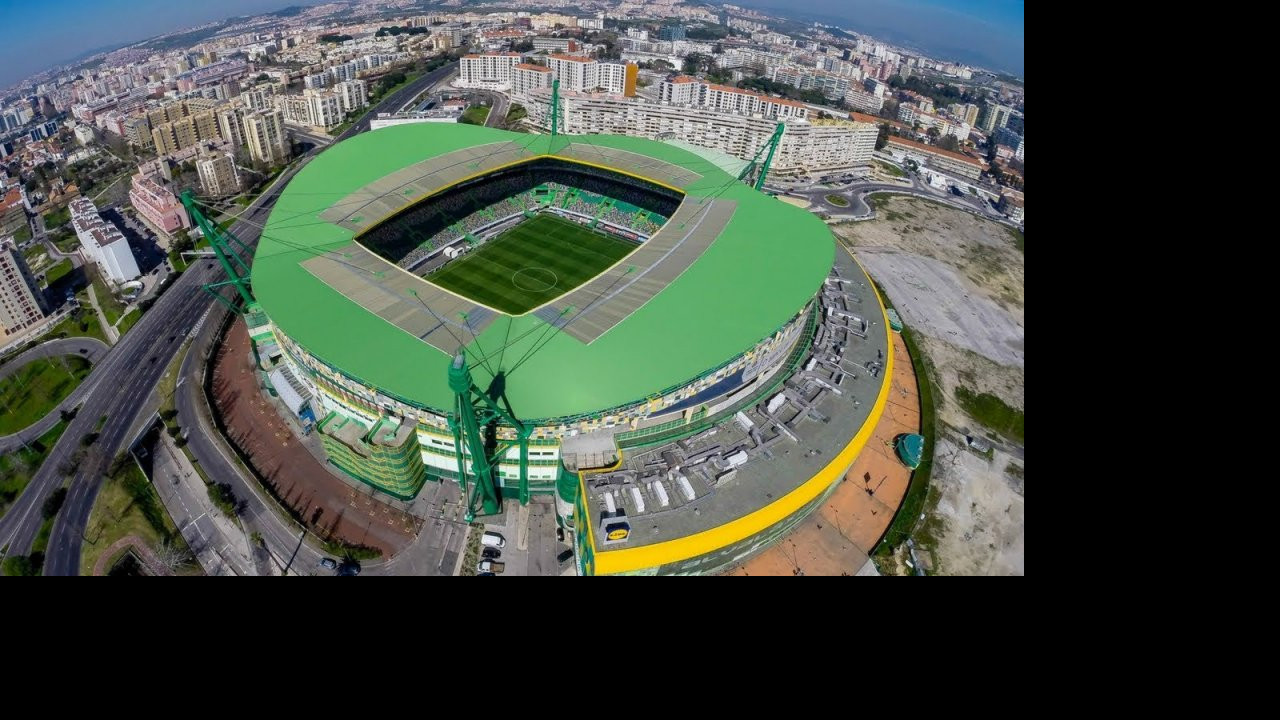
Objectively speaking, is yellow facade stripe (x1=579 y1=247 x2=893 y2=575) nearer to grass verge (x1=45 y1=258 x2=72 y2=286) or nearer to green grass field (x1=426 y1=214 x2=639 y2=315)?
green grass field (x1=426 y1=214 x2=639 y2=315)

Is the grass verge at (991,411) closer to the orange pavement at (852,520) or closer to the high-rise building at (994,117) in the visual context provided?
the orange pavement at (852,520)

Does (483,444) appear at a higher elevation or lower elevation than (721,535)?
higher

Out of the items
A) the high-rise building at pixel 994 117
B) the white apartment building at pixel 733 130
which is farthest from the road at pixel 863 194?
the high-rise building at pixel 994 117

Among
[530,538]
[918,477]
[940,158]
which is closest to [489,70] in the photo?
[940,158]

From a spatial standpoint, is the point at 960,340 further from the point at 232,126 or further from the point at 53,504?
the point at 232,126

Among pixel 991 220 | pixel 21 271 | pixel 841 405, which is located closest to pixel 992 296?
pixel 991 220
